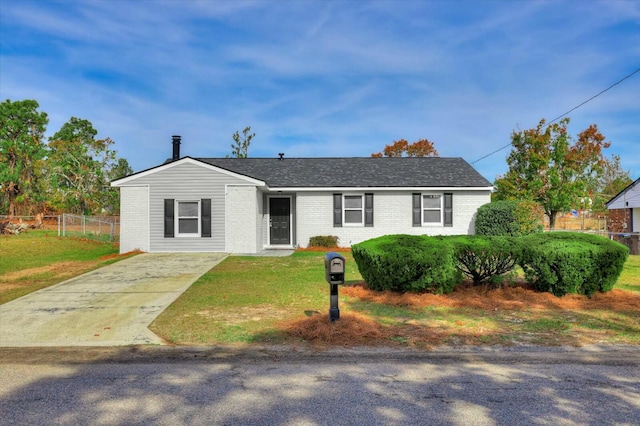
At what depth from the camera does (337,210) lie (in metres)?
18.9

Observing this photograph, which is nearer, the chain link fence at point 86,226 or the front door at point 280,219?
the front door at point 280,219

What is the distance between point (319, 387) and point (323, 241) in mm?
14417

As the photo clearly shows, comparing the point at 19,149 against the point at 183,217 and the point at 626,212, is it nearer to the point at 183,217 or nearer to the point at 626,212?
the point at 183,217

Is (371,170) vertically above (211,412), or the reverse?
(371,170)

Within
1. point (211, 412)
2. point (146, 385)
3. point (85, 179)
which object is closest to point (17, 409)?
point (146, 385)

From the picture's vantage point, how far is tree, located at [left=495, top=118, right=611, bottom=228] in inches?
968

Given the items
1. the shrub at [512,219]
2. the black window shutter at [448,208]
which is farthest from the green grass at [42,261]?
the shrub at [512,219]

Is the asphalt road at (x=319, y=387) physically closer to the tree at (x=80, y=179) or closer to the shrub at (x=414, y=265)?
the shrub at (x=414, y=265)

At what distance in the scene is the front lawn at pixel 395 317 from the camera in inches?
219

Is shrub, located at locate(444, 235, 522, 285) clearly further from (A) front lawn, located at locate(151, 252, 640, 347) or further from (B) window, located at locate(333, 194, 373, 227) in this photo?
(B) window, located at locate(333, 194, 373, 227)

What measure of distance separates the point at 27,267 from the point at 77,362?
11.3m

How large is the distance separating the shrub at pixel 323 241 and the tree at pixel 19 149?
104 ft

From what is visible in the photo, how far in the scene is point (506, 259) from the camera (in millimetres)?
8094

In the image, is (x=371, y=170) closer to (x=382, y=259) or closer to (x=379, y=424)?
(x=382, y=259)
